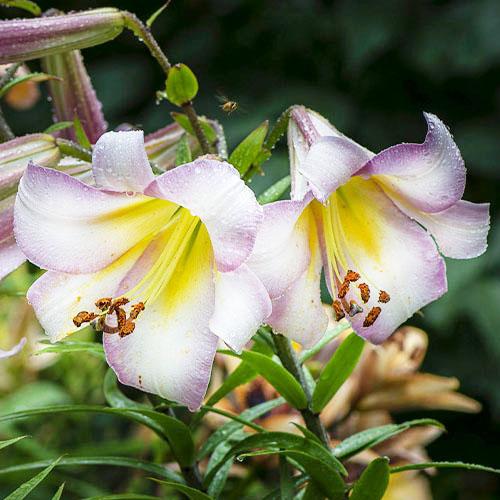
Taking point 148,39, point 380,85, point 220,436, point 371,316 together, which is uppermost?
point 148,39

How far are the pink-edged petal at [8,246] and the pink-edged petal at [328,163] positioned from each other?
0.54 ft

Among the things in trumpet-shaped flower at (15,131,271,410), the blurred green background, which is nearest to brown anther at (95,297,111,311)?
trumpet-shaped flower at (15,131,271,410)

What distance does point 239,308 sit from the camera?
412 millimetres

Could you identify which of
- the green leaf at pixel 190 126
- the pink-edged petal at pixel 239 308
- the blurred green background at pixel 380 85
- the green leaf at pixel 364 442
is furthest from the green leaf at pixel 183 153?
the blurred green background at pixel 380 85

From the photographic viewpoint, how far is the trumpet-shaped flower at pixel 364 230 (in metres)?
0.44

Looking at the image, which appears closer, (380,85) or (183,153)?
(183,153)

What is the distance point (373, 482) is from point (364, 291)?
112 millimetres

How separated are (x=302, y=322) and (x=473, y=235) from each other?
116 millimetres

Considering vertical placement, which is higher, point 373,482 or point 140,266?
point 140,266

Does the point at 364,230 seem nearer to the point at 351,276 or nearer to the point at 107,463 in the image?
the point at 351,276

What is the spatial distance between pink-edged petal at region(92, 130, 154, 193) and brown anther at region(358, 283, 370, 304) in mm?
129

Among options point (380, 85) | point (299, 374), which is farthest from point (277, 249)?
point (380, 85)

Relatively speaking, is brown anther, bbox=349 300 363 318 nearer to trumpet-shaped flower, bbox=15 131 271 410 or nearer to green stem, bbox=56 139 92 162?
trumpet-shaped flower, bbox=15 131 271 410

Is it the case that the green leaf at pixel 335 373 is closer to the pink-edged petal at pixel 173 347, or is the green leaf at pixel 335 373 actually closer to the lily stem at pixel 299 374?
the lily stem at pixel 299 374
